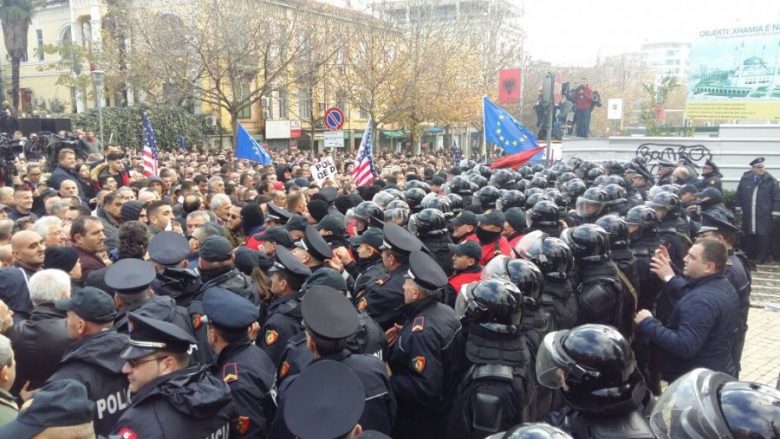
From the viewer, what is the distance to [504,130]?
511 inches

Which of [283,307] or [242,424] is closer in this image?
[242,424]

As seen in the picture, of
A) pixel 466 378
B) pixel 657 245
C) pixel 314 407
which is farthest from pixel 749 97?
pixel 314 407

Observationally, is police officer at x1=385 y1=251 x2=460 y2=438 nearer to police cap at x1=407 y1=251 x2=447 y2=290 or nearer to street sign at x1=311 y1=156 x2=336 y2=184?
police cap at x1=407 y1=251 x2=447 y2=290

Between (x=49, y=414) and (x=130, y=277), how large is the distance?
179 centimetres

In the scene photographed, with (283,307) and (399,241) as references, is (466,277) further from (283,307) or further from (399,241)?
(283,307)

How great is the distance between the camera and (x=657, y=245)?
6320 mm

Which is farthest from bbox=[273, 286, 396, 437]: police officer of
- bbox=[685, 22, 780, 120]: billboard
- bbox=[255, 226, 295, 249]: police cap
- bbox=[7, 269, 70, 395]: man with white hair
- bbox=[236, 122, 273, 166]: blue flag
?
bbox=[685, 22, 780, 120]: billboard

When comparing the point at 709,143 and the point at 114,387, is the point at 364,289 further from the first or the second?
the point at 709,143

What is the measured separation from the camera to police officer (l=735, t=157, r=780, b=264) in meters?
11.2

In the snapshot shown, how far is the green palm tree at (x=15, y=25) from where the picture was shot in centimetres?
3888

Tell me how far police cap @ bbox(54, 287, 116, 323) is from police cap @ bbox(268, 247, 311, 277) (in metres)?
1.18

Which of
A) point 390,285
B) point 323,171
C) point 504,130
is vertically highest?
point 504,130

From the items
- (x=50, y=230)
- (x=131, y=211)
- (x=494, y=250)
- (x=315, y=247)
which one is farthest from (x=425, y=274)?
(x=131, y=211)

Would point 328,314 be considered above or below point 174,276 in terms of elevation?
above
